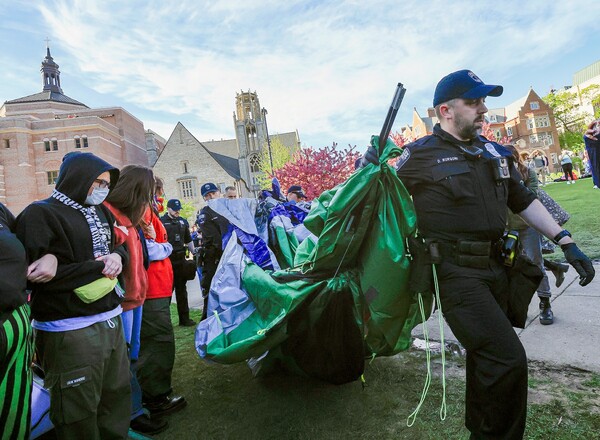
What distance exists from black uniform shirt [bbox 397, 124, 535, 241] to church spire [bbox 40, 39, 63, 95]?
8590 centimetres

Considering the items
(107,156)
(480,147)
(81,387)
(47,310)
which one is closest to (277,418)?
(81,387)

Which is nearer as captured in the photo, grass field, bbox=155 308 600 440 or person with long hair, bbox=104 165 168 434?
grass field, bbox=155 308 600 440

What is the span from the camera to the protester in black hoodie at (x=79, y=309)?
6.39ft

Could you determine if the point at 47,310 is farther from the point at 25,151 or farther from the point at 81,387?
the point at 25,151

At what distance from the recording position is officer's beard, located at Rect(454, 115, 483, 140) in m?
2.35

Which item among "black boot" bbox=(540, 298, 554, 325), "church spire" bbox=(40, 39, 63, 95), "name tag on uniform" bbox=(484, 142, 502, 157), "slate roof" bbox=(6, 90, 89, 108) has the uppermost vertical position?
"church spire" bbox=(40, 39, 63, 95)

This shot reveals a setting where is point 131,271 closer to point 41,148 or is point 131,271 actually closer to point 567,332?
point 567,332

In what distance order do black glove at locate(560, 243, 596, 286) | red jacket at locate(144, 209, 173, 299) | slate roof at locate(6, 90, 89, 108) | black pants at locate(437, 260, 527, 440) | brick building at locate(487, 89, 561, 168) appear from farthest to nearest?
slate roof at locate(6, 90, 89, 108)
brick building at locate(487, 89, 561, 168)
red jacket at locate(144, 209, 173, 299)
black glove at locate(560, 243, 596, 286)
black pants at locate(437, 260, 527, 440)

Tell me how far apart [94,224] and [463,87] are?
235cm

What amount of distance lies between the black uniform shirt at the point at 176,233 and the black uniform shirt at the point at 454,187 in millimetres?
4187

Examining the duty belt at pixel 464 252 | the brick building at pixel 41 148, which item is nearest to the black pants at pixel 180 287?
A: the duty belt at pixel 464 252

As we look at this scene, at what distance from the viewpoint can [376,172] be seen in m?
2.38

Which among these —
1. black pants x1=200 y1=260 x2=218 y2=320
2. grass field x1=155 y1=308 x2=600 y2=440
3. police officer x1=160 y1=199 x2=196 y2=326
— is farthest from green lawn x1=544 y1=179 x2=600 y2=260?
police officer x1=160 y1=199 x2=196 y2=326

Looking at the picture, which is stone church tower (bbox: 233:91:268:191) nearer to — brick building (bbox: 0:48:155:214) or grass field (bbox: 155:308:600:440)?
brick building (bbox: 0:48:155:214)
